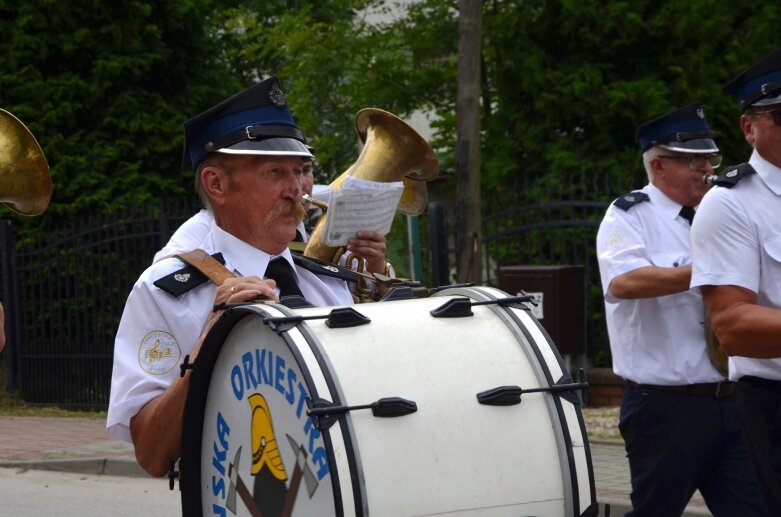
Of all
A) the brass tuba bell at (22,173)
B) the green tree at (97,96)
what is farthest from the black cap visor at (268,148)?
the green tree at (97,96)

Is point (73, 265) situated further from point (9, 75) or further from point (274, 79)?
point (274, 79)

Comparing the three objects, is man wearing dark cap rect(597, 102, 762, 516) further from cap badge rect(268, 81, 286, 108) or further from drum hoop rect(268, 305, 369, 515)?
drum hoop rect(268, 305, 369, 515)

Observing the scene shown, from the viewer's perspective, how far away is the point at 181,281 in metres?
3.07

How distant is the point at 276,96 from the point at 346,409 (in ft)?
3.58

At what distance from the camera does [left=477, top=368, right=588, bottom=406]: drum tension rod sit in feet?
8.62

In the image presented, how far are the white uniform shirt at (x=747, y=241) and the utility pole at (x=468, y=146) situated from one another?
662cm

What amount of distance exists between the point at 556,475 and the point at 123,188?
12.4 m

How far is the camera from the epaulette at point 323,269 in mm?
3416

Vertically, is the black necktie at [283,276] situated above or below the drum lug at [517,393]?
above

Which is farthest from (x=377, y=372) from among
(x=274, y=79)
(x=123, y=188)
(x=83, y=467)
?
(x=123, y=188)

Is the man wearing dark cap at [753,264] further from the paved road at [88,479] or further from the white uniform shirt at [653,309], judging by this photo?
the paved road at [88,479]

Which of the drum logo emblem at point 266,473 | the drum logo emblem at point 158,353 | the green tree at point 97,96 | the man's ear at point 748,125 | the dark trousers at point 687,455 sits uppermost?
the green tree at point 97,96

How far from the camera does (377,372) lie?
102 inches

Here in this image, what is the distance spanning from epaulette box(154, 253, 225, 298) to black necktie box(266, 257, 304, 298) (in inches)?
8.2
